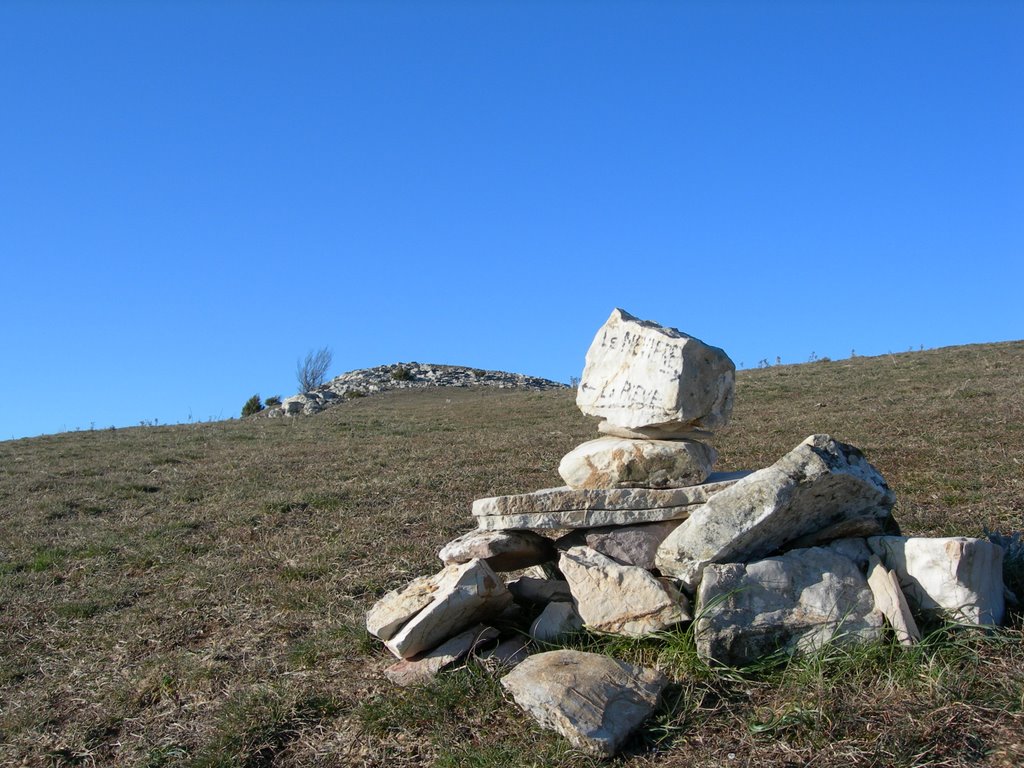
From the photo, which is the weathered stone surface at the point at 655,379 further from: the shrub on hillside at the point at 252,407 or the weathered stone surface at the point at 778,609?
the shrub on hillside at the point at 252,407

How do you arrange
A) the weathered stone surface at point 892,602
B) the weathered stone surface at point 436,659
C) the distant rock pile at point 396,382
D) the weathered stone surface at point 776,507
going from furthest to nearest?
the distant rock pile at point 396,382
the weathered stone surface at point 436,659
the weathered stone surface at point 776,507
the weathered stone surface at point 892,602

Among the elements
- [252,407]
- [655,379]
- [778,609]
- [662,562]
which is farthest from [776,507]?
[252,407]

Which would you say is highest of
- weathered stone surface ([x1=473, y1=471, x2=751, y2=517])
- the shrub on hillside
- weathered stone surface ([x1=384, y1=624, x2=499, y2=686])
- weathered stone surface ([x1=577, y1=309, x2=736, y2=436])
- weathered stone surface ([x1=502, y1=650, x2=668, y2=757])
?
the shrub on hillside

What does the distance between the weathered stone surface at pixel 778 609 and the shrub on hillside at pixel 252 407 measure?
29843 millimetres

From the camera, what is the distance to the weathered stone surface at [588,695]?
17.4ft

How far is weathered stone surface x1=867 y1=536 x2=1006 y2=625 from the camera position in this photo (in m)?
5.78

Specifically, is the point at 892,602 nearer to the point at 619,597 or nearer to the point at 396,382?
the point at 619,597

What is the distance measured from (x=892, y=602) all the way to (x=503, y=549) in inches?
112

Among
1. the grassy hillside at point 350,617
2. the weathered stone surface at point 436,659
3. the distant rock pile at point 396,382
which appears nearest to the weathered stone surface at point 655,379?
the grassy hillside at point 350,617

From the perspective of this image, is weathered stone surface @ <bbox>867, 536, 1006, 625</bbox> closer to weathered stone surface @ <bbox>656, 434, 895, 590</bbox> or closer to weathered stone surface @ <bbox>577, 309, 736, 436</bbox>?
weathered stone surface @ <bbox>656, 434, 895, 590</bbox>

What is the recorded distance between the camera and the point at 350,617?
26.2 feet

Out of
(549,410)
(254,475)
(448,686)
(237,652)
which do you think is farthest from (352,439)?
(448,686)

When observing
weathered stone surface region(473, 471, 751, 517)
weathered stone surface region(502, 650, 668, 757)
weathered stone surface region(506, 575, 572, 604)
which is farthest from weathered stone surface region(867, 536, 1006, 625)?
weathered stone surface region(506, 575, 572, 604)

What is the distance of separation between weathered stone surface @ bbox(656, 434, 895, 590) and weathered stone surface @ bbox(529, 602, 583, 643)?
0.75 m
